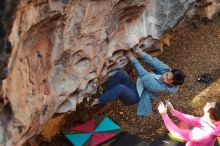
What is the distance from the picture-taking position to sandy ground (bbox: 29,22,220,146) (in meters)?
8.08

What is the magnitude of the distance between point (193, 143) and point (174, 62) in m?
3.78

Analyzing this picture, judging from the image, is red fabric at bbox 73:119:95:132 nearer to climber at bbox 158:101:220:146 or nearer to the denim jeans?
the denim jeans

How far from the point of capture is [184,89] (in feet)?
30.0

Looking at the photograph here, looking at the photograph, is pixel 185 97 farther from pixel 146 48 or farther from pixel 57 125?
pixel 57 125

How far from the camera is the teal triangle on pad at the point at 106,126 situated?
25.4ft

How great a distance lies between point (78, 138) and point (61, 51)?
222cm

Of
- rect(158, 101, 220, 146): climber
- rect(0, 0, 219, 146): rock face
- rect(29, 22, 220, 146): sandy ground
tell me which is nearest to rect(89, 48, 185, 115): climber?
rect(0, 0, 219, 146): rock face

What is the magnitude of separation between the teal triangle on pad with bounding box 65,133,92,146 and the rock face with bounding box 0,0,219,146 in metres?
1.02

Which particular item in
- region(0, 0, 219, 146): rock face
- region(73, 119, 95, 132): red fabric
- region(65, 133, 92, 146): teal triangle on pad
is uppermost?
region(0, 0, 219, 146): rock face

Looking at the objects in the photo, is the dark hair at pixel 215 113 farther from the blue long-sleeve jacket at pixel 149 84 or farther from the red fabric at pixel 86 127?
the red fabric at pixel 86 127

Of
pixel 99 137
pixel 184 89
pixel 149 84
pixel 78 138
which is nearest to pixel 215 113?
pixel 149 84

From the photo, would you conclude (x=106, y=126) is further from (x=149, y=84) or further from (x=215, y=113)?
(x=215, y=113)

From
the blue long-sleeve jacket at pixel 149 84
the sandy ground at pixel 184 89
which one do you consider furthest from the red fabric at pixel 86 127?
the blue long-sleeve jacket at pixel 149 84

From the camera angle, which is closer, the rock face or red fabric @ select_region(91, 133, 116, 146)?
the rock face
